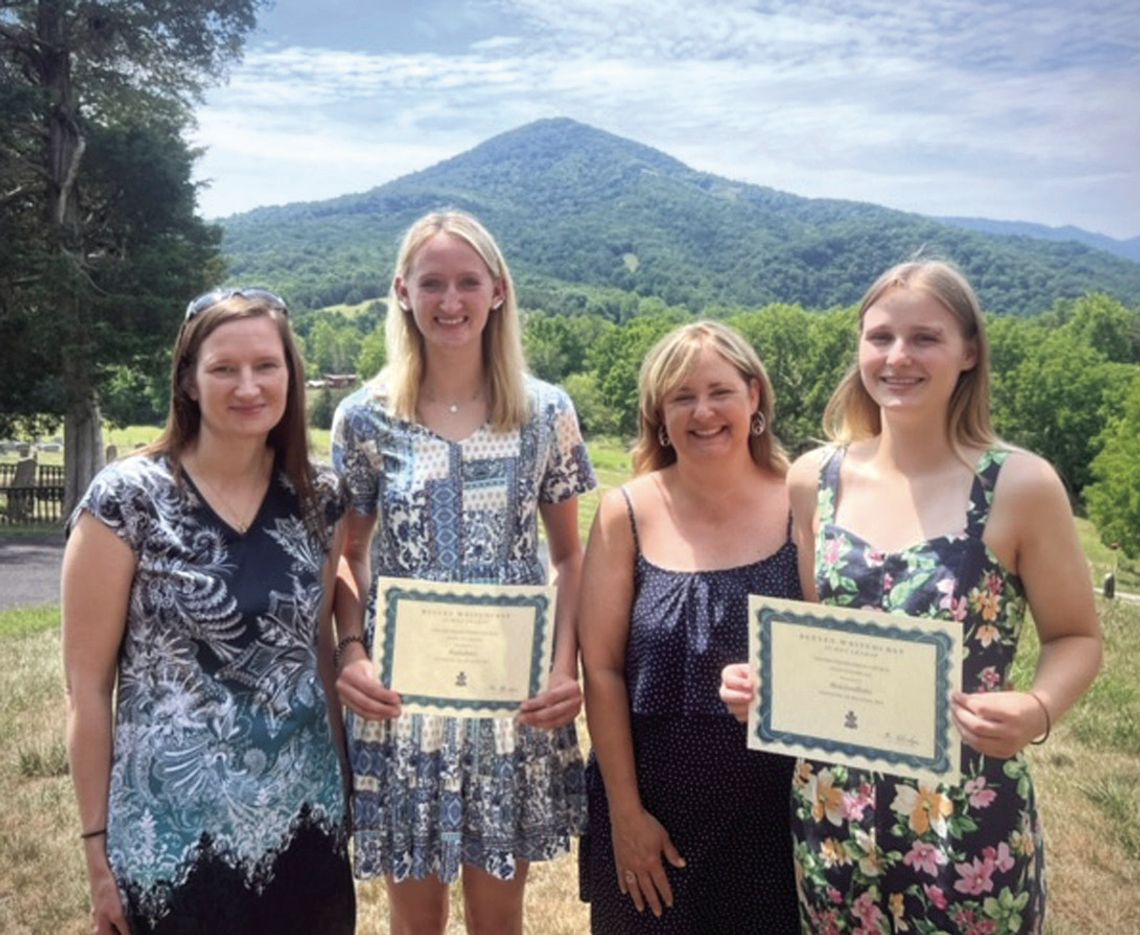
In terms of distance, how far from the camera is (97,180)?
2389cm

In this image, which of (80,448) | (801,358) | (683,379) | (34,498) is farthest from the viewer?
(801,358)

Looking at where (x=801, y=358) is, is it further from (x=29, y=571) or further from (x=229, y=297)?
(x=229, y=297)

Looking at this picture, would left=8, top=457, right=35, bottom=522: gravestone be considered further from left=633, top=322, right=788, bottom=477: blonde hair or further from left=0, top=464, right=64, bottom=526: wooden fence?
left=633, top=322, right=788, bottom=477: blonde hair

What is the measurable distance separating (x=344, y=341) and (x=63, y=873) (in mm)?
95899

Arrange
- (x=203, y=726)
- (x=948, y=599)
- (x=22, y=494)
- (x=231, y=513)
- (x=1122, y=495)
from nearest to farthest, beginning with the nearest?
(x=948, y=599) → (x=203, y=726) → (x=231, y=513) → (x=22, y=494) → (x=1122, y=495)

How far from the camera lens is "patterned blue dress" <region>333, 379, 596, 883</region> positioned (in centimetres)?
273

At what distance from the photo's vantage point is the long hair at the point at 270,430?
247cm

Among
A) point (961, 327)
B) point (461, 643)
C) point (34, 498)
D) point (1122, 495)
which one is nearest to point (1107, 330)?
point (1122, 495)

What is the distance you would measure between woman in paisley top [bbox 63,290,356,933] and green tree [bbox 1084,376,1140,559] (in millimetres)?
36907

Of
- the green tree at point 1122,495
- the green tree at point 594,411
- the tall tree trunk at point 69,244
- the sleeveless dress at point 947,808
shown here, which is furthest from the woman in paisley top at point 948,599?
the green tree at point 594,411

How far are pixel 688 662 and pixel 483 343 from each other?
1.11 meters

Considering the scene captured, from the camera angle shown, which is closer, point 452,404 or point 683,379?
point 683,379

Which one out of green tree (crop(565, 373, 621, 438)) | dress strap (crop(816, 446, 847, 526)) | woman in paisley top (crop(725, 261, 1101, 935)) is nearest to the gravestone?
dress strap (crop(816, 446, 847, 526))

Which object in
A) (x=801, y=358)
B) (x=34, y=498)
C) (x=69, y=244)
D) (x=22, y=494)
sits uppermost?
(x=69, y=244)
